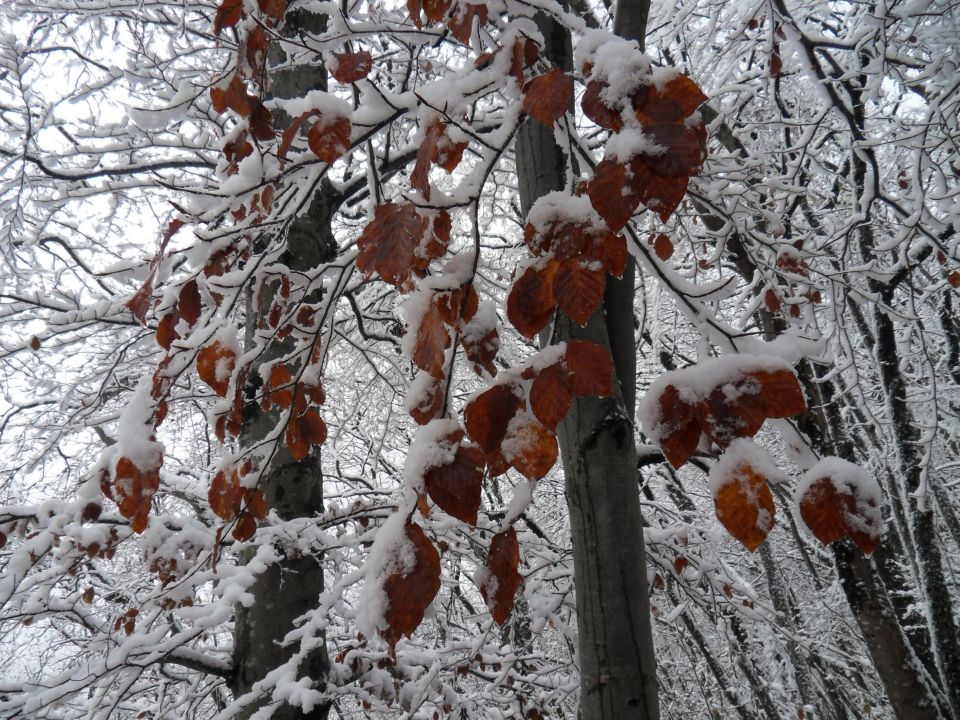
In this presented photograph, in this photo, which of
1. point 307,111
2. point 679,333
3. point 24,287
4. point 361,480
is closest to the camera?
point 307,111

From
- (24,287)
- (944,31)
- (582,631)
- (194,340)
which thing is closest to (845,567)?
(944,31)

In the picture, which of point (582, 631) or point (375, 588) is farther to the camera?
point (582, 631)

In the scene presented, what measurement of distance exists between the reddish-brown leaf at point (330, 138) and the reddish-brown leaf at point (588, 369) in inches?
21.8

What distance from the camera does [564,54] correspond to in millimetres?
1297

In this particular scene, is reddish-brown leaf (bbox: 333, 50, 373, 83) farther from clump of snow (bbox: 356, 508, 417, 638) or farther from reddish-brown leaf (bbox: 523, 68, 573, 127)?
clump of snow (bbox: 356, 508, 417, 638)

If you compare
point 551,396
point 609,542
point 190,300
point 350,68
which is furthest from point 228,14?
point 609,542

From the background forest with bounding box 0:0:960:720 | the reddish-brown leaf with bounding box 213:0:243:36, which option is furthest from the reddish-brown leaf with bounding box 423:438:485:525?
the reddish-brown leaf with bounding box 213:0:243:36

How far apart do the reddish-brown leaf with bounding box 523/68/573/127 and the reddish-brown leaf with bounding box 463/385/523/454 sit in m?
0.37

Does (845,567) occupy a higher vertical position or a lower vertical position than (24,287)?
lower

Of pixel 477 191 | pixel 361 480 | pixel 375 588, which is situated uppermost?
pixel 361 480

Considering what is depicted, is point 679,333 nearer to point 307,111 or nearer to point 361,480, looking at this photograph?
point 361,480

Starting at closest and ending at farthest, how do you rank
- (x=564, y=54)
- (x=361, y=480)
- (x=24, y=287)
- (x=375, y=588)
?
(x=375, y=588) → (x=564, y=54) → (x=24, y=287) → (x=361, y=480)

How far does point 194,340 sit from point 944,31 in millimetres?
3784

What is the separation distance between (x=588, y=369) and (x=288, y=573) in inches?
95.8
